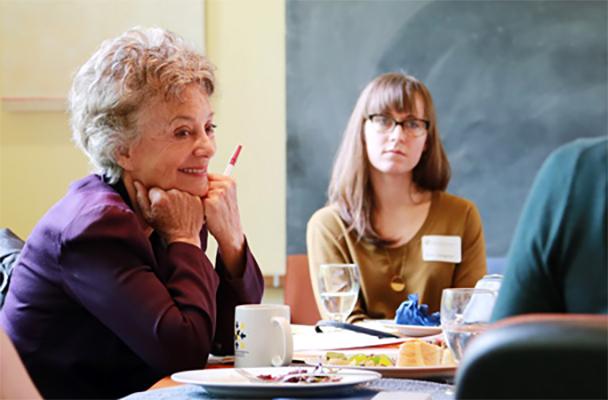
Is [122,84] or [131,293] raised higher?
[122,84]

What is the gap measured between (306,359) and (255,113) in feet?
9.49

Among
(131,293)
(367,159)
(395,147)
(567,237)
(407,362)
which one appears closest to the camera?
(567,237)

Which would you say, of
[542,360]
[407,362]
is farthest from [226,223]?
[542,360]

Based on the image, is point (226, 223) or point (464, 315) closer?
point (464, 315)

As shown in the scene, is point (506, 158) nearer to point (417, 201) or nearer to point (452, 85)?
point (452, 85)

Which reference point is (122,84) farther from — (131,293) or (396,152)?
(396,152)

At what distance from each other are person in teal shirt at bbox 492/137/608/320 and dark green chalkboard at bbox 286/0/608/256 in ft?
12.1

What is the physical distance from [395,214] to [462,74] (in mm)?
1323

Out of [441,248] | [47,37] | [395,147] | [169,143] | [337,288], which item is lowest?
[441,248]

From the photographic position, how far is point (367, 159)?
3.47 m

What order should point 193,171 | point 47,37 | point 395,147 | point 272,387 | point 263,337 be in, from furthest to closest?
point 47,37 → point 395,147 → point 193,171 → point 263,337 → point 272,387

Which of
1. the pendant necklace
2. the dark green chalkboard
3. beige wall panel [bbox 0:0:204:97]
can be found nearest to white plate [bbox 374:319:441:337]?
the pendant necklace

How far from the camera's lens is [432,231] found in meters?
3.36

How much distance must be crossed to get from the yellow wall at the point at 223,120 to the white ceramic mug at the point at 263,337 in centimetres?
281
